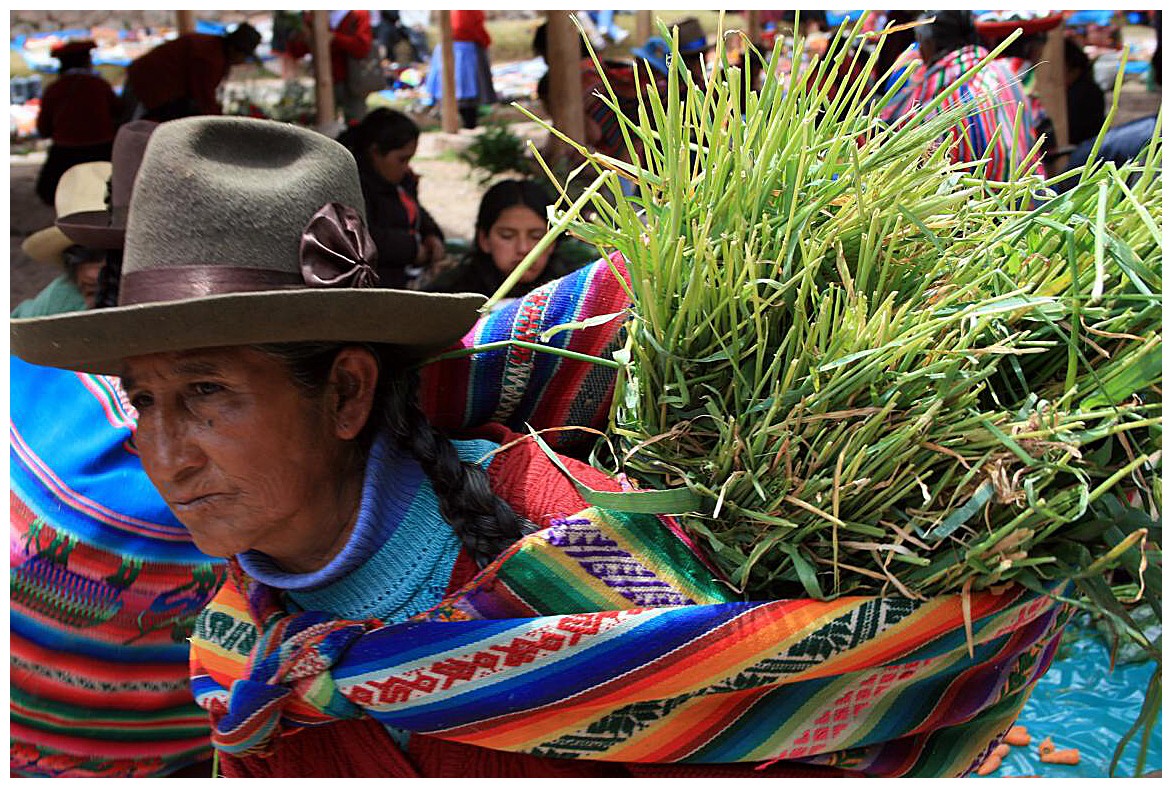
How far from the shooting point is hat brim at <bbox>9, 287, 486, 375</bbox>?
138 centimetres

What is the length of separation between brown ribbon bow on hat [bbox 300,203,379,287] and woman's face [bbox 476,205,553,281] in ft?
10.3

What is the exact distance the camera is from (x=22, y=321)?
151cm

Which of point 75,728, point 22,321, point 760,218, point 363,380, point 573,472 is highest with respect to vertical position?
point 760,218

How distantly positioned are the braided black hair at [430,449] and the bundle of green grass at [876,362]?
25 centimetres

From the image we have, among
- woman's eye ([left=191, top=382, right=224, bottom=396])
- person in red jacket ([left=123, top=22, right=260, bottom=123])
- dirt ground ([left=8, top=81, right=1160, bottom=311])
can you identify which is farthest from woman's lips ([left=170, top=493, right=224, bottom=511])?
person in red jacket ([left=123, top=22, right=260, bottom=123])

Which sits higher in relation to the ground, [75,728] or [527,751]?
[527,751]

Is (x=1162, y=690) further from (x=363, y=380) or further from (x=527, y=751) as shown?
(x=363, y=380)

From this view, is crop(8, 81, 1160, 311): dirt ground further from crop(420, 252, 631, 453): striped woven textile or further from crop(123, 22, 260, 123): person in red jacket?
crop(420, 252, 631, 453): striped woven textile

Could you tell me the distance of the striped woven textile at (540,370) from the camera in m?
1.71

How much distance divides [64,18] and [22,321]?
1447 cm

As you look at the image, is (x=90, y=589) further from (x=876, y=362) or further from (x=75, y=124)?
(x=75, y=124)

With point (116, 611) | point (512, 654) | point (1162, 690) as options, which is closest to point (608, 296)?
point (512, 654)

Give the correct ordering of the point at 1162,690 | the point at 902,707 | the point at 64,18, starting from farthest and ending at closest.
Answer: the point at 64,18, the point at 902,707, the point at 1162,690

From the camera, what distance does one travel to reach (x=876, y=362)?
1.31 metres
